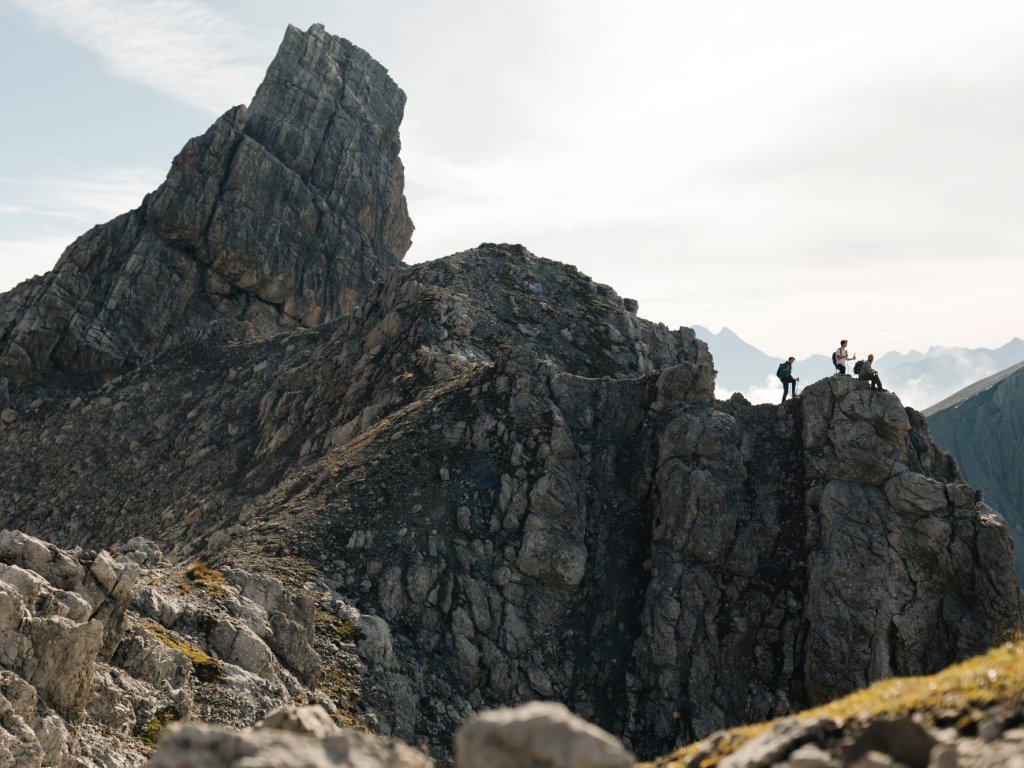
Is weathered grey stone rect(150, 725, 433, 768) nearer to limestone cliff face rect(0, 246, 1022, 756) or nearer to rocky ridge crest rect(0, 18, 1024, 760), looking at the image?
rocky ridge crest rect(0, 18, 1024, 760)

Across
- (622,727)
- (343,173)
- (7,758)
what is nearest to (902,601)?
(622,727)

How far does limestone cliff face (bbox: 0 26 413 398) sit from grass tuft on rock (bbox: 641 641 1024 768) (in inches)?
3551

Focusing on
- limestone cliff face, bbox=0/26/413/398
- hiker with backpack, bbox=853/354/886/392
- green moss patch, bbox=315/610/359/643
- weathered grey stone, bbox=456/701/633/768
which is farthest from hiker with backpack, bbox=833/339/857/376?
limestone cliff face, bbox=0/26/413/398

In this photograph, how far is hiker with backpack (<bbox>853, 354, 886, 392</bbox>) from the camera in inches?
2005

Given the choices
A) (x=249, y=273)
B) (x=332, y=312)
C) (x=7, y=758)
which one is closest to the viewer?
(x=7, y=758)

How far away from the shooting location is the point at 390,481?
51.4 meters

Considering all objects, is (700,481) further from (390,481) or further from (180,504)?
(180,504)

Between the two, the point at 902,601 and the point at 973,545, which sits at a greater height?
the point at 973,545

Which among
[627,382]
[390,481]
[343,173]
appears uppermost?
[343,173]

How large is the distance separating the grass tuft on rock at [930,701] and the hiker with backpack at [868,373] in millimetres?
34230

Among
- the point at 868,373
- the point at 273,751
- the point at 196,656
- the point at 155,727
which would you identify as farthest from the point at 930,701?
the point at 868,373

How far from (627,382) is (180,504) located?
38.1 m

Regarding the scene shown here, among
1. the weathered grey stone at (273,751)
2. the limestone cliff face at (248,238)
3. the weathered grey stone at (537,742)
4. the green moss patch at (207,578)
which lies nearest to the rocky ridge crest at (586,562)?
the green moss patch at (207,578)

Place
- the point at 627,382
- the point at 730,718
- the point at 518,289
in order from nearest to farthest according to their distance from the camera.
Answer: the point at 730,718 < the point at 627,382 < the point at 518,289
